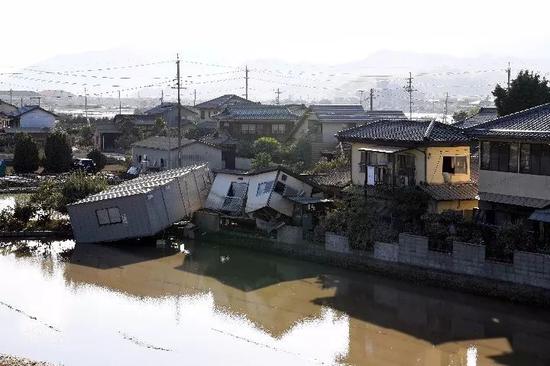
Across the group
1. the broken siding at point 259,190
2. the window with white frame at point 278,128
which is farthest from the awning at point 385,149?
the window with white frame at point 278,128

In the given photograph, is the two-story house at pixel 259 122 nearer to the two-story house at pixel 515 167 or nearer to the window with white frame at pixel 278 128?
the window with white frame at pixel 278 128

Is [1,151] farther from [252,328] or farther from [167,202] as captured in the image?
[252,328]

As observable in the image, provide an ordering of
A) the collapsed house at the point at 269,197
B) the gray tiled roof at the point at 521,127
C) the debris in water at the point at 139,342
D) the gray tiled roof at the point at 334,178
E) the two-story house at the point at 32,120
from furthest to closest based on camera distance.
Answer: the two-story house at the point at 32,120
the gray tiled roof at the point at 334,178
the collapsed house at the point at 269,197
the gray tiled roof at the point at 521,127
the debris in water at the point at 139,342

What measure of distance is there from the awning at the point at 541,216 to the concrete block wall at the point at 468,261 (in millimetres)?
1314

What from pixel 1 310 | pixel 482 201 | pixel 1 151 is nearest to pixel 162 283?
pixel 1 310

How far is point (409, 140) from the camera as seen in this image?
24016 millimetres

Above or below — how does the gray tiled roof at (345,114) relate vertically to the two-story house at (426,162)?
above

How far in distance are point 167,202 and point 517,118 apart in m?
12.5

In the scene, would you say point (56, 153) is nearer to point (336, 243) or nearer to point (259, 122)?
point (259, 122)

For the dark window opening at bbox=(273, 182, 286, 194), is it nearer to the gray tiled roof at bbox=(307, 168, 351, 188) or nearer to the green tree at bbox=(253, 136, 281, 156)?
the gray tiled roof at bbox=(307, 168, 351, 188)

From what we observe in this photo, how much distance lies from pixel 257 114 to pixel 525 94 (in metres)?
21.8

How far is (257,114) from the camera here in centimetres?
4831

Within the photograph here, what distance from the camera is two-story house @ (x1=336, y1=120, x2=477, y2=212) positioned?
23516 mm

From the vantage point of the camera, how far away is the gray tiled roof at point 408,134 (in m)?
23.9
